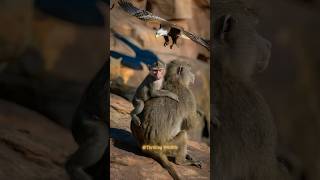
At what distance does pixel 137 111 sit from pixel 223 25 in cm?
122

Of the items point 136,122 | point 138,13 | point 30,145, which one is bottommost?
point 30,145

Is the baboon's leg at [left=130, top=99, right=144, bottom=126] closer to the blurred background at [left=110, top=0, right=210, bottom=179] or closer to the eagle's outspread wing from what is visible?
the blurred background at [left=110, top=0, right=210, bottom=179]

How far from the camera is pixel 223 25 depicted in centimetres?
523

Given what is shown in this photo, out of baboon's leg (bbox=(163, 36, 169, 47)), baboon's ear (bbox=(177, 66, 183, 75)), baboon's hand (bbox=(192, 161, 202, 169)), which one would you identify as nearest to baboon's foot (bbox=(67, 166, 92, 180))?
baboon's hand (bbox=(192, 161, 202, 169))

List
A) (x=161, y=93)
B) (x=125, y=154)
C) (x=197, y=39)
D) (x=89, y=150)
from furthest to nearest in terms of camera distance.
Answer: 1. (x=197, y=39)
2. (x=161, y=93)
3. (x=125, y=154)
4. (x=89, y=150)

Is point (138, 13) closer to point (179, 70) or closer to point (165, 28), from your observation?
point (165, 28)

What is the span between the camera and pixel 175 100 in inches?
196

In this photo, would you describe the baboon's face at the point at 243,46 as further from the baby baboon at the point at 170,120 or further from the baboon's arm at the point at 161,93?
the baboon's arm at the point at 161,93

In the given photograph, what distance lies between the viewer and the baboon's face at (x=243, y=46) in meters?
5.25

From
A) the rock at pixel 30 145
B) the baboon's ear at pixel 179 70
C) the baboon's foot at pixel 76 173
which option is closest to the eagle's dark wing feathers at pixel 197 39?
the baboon's ear at pixel 179 70

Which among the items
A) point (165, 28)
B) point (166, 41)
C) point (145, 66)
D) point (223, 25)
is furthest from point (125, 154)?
point (223, 25)

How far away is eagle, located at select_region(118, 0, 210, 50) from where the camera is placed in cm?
488

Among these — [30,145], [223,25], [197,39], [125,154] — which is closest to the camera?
[30,145]

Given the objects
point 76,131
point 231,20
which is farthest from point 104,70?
point 231,20
